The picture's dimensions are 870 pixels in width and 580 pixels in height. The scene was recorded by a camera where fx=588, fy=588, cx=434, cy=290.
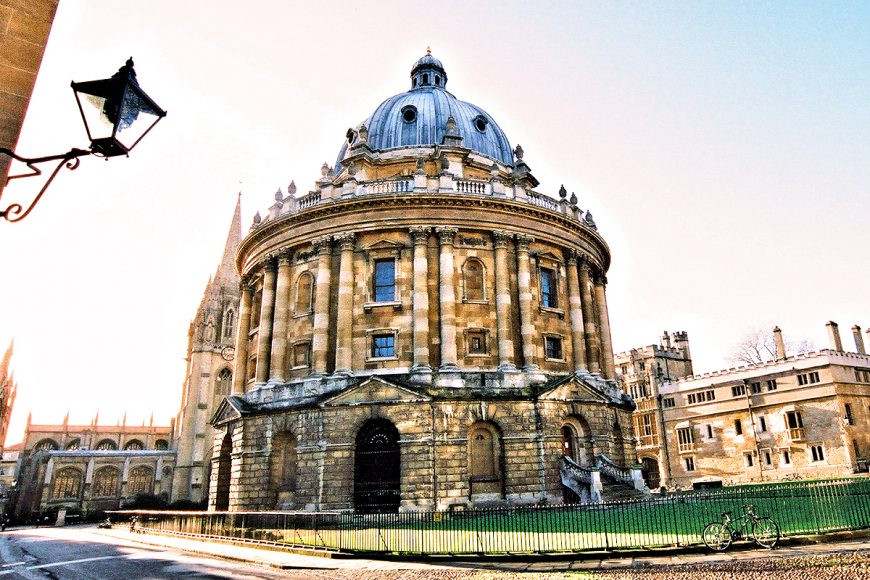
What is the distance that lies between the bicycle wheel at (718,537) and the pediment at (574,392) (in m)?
14.1

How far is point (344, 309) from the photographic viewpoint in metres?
29.7

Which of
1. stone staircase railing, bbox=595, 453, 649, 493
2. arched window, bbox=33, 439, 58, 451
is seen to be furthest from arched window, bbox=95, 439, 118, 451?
stone staircase railing, bbox=595, 453, 649, 493

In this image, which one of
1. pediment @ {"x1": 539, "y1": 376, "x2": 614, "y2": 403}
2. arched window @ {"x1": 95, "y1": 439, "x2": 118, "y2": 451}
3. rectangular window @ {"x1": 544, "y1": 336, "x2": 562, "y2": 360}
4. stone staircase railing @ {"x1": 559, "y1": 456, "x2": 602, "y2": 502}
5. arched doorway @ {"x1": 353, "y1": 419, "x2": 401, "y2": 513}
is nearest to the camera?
stone staircase railing @ {"x1": 559, "y1": 456, "x2": 602, "y2": 502}

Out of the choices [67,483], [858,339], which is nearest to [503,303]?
[858,339]

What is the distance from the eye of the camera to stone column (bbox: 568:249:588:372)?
3219cm

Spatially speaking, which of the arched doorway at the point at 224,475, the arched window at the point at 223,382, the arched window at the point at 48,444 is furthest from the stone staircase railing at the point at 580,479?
the arched window at the point at 48,444

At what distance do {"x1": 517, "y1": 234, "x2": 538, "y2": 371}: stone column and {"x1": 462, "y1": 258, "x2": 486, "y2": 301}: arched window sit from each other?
79.6 inches

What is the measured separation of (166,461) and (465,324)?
61.6 metres

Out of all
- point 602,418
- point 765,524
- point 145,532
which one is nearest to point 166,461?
point 145,532

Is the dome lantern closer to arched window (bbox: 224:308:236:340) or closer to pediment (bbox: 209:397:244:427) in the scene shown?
pediment (bbox: 209:397:244:427)

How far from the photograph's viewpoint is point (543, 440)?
1072 inches

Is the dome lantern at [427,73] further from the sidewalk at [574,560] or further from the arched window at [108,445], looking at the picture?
the arched window at [108,445]

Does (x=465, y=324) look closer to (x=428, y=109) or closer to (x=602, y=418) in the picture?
(x=602, y=418)

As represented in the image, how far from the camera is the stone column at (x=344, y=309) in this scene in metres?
28.9
